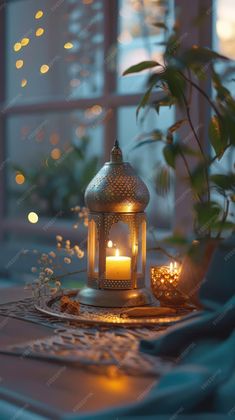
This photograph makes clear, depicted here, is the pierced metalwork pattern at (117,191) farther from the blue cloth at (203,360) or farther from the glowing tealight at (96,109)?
the glowing tealight at (96,109)

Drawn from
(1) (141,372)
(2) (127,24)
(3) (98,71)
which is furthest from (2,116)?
(1) (141,372)

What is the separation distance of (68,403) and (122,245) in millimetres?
1452

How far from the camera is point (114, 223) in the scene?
131 centimetres

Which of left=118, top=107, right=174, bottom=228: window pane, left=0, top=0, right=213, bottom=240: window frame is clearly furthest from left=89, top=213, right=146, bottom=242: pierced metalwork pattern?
left=118, top=107, right=174, bottom=228: window pane

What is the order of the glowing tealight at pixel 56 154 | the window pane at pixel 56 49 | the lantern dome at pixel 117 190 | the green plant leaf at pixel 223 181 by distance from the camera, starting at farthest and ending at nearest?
the glowing tealight at pixel 56 154 → the window pane at pixel 56 49 → the lantern dome at pixel 117 190 → the green plant leaf at pixel 223 181

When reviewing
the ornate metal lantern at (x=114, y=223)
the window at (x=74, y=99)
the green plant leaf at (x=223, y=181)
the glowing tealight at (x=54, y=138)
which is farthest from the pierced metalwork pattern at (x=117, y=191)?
the glowing tealight at (x=54, y=138)

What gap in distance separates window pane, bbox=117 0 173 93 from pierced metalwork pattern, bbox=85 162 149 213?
3.30 feet

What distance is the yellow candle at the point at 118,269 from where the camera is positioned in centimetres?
131

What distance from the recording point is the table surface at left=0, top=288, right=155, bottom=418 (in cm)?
79

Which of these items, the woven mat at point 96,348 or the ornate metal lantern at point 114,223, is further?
the ornate metal lantern at point 114,223

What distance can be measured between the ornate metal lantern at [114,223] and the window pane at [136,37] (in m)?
1.02

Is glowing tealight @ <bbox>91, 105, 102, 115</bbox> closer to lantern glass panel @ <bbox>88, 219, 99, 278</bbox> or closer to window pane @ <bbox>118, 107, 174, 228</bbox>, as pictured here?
window pane @ <bbox>118, 107, 174, 228</bbox>

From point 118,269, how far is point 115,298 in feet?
0.19

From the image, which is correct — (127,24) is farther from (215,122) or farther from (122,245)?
(215,122)
